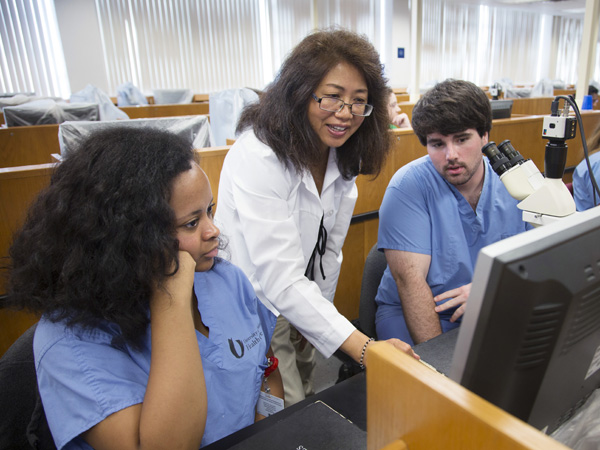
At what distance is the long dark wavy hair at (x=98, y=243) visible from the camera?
2.29 feet

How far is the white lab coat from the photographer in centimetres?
103

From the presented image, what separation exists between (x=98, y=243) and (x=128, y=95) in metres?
6.24

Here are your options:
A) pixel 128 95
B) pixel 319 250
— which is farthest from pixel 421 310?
pixel 128 95

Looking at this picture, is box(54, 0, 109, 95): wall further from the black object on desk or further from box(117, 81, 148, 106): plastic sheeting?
the black object on desk

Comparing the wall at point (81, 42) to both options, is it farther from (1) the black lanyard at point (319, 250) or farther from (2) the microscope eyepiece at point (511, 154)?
(2) the microscope eyepiece at point (511, 154)

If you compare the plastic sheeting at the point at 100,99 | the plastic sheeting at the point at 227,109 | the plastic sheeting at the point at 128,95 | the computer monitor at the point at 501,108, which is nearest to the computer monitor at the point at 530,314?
the computer monitor at the point at 501,108

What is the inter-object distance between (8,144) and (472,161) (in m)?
3.29

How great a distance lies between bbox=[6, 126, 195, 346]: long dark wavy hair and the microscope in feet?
2.22

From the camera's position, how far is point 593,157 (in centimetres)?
163

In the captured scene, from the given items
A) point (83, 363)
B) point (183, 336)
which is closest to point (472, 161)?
point (183, 336)

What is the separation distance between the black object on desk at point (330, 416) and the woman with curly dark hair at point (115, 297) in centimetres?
8

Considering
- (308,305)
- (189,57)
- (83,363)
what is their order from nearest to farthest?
1. (83,363)
2. (308,305)
3. (189,57)

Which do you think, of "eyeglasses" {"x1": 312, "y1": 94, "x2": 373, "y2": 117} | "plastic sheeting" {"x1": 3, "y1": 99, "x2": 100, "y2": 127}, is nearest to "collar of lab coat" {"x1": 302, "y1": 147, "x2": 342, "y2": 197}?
"eyeglasses" {"x1": 312, "y1": 94, "x2": 373, "y2": 117}

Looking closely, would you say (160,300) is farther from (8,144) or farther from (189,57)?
(189,57)
